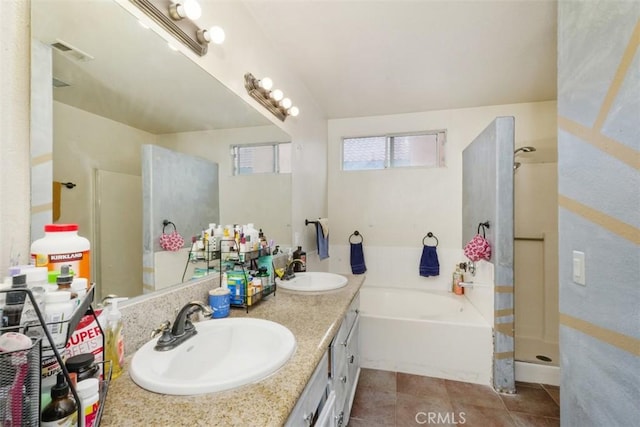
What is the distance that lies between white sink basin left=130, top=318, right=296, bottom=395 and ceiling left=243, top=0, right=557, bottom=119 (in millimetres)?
1764

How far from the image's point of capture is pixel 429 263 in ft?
10.7

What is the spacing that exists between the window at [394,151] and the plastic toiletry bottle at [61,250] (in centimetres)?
318

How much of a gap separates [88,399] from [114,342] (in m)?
0.26

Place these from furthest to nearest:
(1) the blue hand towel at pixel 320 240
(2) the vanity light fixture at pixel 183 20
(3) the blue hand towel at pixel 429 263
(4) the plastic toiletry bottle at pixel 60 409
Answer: (3) the blue hand towel at pixel 429 263 → (1) the blue hand towel at pixel 320 240 → (2) the vanity light fixture at pixel 183 20 → (4) the plastic toiletry bottle at pixel 60 409

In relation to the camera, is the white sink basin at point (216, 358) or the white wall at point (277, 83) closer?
the white sink basin at point (216, 358)

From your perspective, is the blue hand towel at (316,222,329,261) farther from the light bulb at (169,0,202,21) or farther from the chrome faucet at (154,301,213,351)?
the light bulb at (169,0,202,21)

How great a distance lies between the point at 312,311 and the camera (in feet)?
4.43

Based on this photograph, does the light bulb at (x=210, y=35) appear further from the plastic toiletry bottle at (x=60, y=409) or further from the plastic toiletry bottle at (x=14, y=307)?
the plastic toiletry bottle at (x=60, y=409)

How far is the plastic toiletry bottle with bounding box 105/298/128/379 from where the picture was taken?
764 mm

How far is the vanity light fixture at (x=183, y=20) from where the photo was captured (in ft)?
3.44

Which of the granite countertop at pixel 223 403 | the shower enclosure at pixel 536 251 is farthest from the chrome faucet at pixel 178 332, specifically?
the shower enclosure at pixel 536 251

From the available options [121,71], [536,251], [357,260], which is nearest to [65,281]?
[121,71]

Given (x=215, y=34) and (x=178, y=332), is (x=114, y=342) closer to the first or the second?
(x=178, y=332)

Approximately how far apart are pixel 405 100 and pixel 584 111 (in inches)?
81.5
